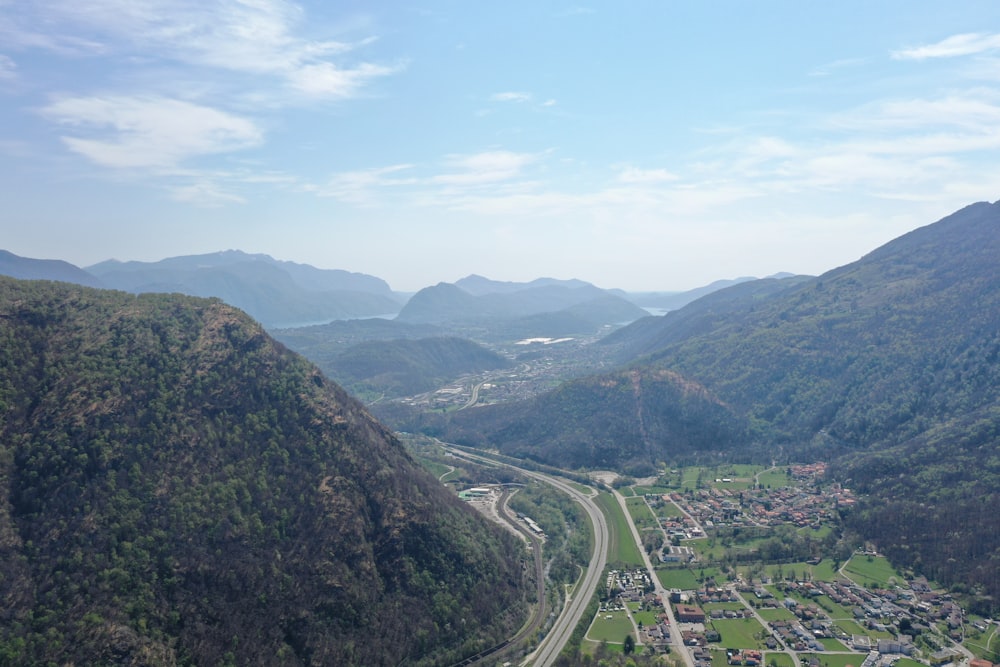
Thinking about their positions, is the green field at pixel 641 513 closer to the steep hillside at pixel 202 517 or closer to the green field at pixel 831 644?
the steep hillside at pixel 202 517

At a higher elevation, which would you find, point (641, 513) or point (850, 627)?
point (641, 513)

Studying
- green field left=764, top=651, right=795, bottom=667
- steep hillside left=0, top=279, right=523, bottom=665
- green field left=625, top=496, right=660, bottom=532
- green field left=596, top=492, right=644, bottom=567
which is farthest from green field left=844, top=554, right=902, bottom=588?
steep hillside left=0, top=279, right=523, bottom=665

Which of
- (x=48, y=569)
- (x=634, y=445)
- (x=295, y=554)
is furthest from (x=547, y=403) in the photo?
(x=48, y=569)

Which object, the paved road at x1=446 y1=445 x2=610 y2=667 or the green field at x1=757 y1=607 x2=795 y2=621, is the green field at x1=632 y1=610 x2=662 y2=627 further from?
the green field at x1=757 y1=607 x2=795 y2=621

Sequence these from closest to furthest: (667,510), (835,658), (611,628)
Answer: (835,658), (611,628), (667,510)

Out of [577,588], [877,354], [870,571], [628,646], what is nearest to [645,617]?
[628,646]

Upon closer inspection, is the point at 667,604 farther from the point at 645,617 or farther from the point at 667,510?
the point at 667,510

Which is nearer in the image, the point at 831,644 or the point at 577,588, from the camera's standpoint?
the point at 831,644
